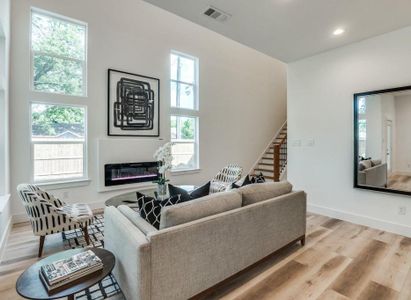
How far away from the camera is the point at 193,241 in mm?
1734

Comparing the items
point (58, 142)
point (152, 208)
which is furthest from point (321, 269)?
point (58, 142)

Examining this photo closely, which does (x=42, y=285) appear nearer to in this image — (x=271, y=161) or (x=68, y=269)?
(x=68, y=269)

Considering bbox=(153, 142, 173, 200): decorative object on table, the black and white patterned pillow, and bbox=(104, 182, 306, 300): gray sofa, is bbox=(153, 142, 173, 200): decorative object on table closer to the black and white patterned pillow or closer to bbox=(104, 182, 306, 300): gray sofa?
bbox=(104, 182, 306, 300): gray sofa

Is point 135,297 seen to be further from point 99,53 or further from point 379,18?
point 99,53

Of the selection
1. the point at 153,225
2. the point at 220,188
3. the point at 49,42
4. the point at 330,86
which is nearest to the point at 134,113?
the point at 49,42

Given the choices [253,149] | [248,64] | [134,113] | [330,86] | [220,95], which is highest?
[248,64]

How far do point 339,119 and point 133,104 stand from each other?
3.90 metres

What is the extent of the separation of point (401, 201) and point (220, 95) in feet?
14.9

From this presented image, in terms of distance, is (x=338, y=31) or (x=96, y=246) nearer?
(x=96, y=246)

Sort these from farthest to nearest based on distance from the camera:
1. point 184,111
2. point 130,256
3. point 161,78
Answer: point 184,111 < point 161,78 < point 130,256

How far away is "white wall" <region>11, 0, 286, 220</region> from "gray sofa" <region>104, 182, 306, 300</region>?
2.77 meters

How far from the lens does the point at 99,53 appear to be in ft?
14.6

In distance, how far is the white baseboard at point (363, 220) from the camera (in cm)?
323

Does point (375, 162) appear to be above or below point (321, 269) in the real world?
above
